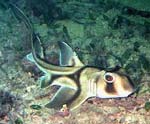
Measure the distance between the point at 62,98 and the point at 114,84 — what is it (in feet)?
2.91

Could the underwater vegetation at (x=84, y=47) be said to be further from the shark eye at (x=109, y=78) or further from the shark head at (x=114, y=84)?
the shark eye at (x=109, y=78)

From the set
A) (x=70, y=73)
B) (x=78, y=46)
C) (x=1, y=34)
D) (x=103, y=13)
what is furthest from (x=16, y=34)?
(x=70, y=73)

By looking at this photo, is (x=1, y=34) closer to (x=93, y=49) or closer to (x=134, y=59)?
(x=93, y=49)

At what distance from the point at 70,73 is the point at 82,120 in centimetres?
73

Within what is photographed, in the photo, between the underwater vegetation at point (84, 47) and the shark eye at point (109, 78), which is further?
the underwater vegetation at point (84, 47)

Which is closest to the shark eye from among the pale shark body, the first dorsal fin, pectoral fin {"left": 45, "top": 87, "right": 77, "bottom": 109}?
the pale shark body

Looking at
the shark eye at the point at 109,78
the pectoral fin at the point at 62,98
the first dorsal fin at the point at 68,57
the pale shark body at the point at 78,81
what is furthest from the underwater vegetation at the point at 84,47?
the shark eye at the point at 109,78

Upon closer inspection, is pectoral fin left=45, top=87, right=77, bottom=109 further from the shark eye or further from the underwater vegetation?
the shark eye

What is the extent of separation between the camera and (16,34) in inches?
299

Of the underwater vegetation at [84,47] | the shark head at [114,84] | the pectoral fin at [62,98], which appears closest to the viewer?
the shark head at [114,84]

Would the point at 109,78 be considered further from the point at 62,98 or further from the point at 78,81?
the point at 62,98

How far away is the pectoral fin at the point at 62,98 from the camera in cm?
487

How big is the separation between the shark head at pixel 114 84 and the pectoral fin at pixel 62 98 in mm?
509

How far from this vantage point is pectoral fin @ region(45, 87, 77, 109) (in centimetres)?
487
